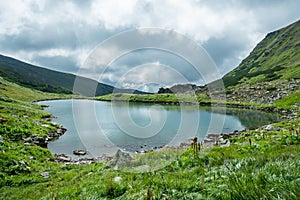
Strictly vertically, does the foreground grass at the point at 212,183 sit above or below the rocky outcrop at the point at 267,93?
below

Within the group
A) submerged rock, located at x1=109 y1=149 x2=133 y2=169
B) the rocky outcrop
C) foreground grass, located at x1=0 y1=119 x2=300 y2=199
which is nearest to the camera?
foreground grass, located at x1=0 y1=119 x2=300 y2=199

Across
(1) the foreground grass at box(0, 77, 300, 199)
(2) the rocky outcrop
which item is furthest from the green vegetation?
(2) the rocky outcrop

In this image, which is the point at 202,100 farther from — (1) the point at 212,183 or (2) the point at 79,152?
(1) the point at 212,183

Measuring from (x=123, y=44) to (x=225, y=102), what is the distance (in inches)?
3486

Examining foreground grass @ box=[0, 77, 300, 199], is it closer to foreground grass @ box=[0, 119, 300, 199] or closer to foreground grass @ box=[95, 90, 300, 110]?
foreground grass @ box=[0, 119, 300, 199]

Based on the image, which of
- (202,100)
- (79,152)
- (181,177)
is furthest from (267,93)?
(181,177)

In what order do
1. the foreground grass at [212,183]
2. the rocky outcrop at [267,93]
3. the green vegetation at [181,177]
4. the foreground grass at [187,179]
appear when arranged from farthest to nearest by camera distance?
the rocky outcrop at [267,93], the green vegetation at [181,177], the foreground grass at [187,179], the foreground grass at [212,183]

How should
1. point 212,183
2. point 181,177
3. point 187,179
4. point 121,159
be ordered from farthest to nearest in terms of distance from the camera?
point 121,159, point 181,177, point 187,179, point 212,183

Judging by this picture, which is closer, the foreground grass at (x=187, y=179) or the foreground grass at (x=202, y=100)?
the foreground grass at (x=187, y=179)

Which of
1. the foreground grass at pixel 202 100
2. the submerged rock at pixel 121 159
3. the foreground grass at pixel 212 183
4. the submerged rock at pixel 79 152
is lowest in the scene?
the submerged rock at pixel 79 152

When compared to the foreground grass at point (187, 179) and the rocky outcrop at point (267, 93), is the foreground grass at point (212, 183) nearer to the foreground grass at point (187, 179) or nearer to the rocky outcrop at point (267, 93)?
the foreground grass at point (187, 179)

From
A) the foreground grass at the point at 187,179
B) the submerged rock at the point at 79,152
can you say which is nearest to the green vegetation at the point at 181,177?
the foreground grass at the point at 187,179

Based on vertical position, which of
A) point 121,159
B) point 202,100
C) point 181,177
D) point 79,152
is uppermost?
point 202,100

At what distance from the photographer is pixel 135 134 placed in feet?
124
